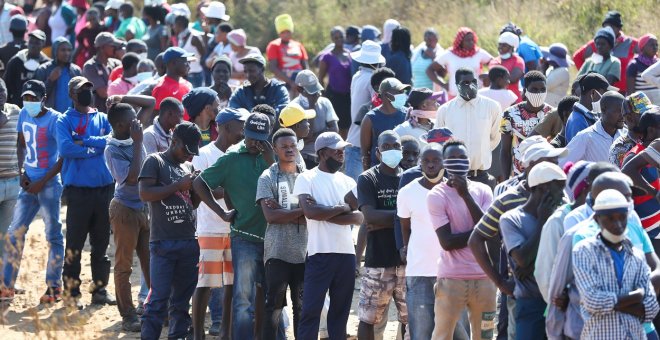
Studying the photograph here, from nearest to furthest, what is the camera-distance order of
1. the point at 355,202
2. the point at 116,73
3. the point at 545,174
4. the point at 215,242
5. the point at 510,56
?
the point at 545,174, the point at 355,202, the point at 215,242, the point at 116,73, the point at 510,56

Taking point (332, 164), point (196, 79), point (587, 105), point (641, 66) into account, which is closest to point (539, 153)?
point (332, 164)

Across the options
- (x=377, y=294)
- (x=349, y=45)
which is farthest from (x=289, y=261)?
(x=349, y=45)

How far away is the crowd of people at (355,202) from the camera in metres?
7.08

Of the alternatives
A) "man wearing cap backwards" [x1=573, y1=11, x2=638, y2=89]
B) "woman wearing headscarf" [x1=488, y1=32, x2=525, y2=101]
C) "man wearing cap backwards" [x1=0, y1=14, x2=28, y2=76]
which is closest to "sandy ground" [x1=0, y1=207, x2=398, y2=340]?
"woman wearing headscarf" [x1=488, y1=32, x2=525, y2=101]

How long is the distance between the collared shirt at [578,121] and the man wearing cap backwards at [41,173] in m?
4.65

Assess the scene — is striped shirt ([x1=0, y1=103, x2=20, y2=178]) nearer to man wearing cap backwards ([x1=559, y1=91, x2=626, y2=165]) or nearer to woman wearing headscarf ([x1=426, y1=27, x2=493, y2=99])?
man wearing cap backwards ([x1=559, y1=91, x2=626, y2=165])

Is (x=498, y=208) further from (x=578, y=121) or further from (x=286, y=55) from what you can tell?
(x=286, y=55)

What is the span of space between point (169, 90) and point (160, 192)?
3.15 meters

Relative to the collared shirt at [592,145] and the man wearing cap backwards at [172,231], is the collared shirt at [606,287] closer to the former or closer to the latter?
the collared shirt at [592,145]

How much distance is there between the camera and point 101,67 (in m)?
15.2

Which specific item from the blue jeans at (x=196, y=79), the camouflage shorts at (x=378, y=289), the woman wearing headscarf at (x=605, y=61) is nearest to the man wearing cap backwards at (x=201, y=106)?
the camouflage shorts at (x=378, y=289)

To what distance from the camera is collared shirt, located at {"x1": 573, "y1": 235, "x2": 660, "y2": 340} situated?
661 centimetres

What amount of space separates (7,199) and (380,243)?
438 centimetres

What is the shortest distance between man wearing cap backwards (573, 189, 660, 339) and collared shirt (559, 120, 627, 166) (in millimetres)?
2869
